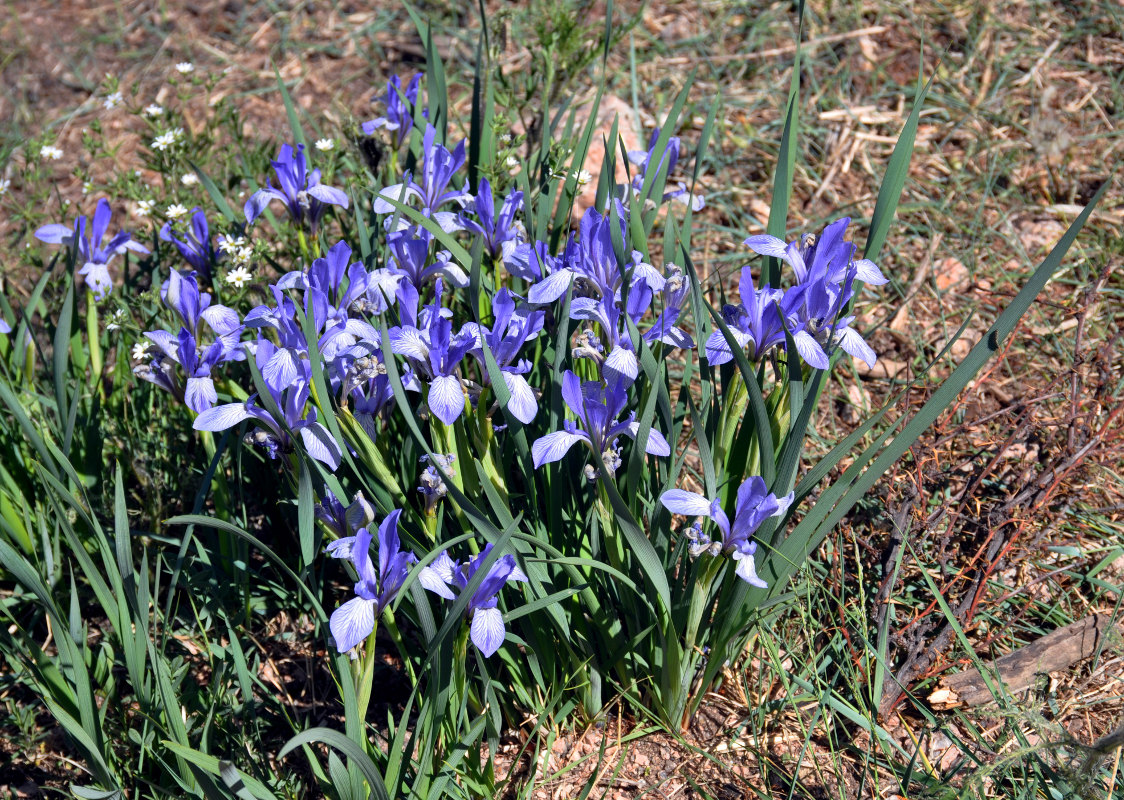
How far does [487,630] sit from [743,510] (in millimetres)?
→ 492

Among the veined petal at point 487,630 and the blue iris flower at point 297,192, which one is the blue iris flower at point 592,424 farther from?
the blue iris flower at point 297,192

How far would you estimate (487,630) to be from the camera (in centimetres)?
149

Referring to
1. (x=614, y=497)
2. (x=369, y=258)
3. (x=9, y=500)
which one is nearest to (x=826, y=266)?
(x=614, y=497)

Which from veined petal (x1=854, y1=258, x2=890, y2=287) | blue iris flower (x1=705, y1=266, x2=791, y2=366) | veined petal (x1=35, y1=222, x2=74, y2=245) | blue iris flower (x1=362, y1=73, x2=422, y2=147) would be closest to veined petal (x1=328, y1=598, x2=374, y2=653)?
blue iris flower (x1=705, y1=266, x2=791, y2=366)

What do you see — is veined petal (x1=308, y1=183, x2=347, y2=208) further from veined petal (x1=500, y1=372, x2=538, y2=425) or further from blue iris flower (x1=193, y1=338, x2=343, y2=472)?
veined petal (x1=500, y1=372, x2=538, y2=425)

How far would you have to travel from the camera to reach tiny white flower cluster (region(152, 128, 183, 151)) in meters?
2.60

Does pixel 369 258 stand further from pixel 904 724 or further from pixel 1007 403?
pixel 1007 403

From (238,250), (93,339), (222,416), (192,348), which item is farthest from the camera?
(93,339)

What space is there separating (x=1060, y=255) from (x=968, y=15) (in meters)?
3.12

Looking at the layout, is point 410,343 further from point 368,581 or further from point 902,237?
point 902,237

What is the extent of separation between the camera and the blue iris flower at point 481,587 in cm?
148

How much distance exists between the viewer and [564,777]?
1934 millimetres

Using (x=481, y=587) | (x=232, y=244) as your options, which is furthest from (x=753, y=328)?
(x=232, y=244)

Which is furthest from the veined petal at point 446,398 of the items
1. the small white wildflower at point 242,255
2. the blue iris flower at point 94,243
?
the blue iris flower at point 94,243
